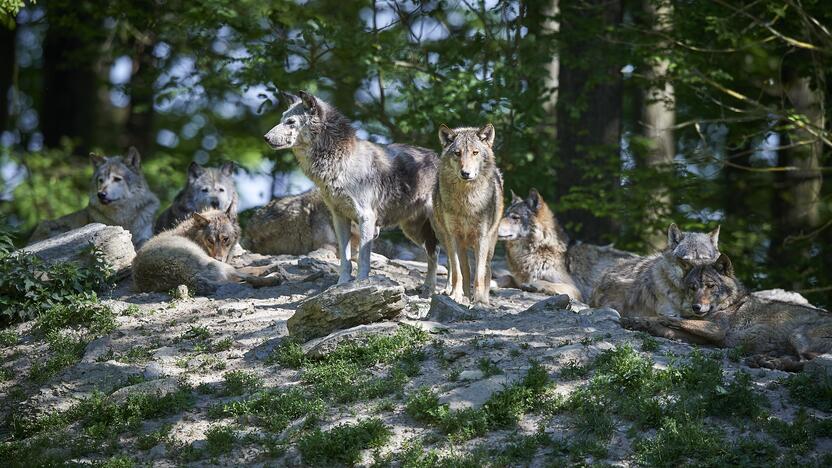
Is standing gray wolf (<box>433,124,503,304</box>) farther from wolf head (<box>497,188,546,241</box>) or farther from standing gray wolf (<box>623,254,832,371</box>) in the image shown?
wolf head (<box>497,188,546,241</box>)

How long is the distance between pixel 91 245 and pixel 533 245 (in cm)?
636

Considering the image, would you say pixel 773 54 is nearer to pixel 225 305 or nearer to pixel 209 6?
pixel 209 6

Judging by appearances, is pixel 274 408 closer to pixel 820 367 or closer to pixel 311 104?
pixel 820 367

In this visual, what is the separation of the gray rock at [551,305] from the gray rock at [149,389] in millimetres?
3470

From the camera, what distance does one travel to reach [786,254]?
18.1 metres

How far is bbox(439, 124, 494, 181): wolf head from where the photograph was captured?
34.5 feet

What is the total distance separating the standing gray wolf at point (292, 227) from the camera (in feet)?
49.9

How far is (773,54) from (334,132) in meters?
10.9

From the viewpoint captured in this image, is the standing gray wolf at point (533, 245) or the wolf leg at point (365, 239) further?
the standing gray wolf at point (533, 245)

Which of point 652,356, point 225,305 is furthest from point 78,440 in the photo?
point 652,356

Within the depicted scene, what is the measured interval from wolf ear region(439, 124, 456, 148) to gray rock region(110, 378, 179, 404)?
13.4 ft

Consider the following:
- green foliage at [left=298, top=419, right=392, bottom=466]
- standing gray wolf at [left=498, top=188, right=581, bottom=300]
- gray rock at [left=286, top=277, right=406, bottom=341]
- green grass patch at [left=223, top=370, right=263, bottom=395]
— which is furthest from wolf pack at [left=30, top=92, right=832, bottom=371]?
green foliage at [left=298, top=419, right=392, bottom=466]

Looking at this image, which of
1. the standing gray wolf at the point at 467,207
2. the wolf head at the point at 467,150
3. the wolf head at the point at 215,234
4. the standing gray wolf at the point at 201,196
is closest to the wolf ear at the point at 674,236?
the standing gray wolf at the point at 467,207

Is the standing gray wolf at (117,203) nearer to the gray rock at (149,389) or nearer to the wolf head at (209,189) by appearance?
the wolf head at (209,189)
